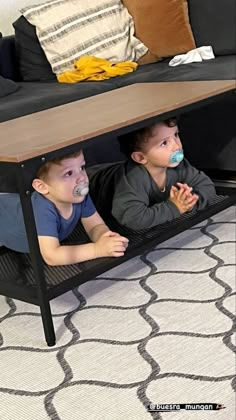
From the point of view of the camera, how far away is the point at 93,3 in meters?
3.10

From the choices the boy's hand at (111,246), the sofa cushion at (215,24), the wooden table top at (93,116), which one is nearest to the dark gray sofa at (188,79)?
the sofa cushion at (215,24)

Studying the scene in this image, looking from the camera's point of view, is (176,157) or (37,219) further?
(176,157)

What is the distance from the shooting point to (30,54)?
10.0 feet

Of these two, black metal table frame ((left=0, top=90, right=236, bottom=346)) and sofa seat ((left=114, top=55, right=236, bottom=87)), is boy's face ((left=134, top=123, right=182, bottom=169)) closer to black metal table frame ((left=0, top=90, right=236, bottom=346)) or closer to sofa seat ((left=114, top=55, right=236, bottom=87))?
A: black metal table frame ((left=0, top=90, right=236, bottom=346))

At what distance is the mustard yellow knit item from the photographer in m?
2.91

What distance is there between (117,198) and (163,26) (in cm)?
131

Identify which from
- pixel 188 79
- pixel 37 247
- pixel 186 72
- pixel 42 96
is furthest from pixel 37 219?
pixel 186 72

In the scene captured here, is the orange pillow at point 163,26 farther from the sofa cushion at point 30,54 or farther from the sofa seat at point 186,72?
the sofa cushion at point 30,54

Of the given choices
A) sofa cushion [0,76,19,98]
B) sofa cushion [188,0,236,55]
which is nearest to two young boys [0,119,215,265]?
sofa cushion [0,76,19,98]

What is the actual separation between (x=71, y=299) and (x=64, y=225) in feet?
0.69

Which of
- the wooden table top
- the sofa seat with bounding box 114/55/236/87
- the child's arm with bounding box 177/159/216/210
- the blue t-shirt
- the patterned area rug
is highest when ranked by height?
the wooden table top

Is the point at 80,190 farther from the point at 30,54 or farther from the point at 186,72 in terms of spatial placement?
the point at 30,54

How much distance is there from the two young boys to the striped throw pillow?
96 cm

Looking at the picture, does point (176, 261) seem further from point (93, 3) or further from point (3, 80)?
point (93, 3)
